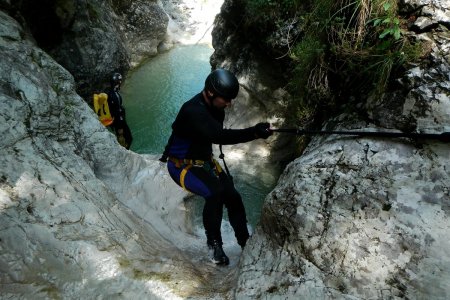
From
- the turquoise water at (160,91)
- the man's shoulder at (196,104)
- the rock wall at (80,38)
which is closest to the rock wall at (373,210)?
the man's shoulder at (196,104)

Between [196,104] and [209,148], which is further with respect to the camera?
[209,148]

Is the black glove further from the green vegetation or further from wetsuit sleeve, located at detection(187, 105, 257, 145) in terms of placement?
the green vegetation

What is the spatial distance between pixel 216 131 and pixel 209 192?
890 millimetres

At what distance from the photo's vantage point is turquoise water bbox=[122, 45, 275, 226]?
8.44 metres

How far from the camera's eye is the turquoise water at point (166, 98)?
8.44 meters

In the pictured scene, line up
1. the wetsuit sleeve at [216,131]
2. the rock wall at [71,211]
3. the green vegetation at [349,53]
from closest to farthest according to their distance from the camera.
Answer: the rock wall at [71,211] → the green vegetation at [349,53] → the wetsuit sleeve at [216,131]

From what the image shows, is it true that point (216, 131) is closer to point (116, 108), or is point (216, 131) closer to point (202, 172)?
point (202, 172)

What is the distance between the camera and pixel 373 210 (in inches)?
121

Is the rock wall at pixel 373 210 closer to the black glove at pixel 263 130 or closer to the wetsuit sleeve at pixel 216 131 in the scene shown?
the black glove at pixel 263 130

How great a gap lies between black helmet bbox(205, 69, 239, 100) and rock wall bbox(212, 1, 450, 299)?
108 centimetres

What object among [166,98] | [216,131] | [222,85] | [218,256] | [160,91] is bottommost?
[218,256]

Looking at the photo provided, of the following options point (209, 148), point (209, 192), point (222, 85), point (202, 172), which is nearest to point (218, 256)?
point (209, 192)

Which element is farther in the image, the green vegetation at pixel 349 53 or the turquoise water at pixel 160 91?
the turquoise water at pixel 160 91

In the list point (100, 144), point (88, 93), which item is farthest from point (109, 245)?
point (88, 93)
